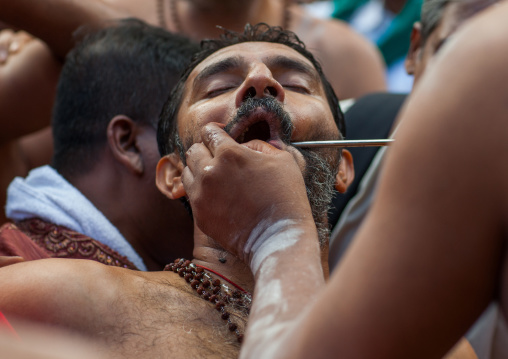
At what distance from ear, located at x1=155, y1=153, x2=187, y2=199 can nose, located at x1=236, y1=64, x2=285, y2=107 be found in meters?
0.31

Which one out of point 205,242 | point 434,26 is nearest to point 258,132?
point 205,242

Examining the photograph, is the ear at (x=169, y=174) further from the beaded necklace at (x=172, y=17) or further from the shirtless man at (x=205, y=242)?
the beaded necklace at (x=172, y=17)

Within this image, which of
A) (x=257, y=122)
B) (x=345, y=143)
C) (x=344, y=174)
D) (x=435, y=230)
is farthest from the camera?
(x=344, y=174)

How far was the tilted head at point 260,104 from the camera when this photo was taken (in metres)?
1.62

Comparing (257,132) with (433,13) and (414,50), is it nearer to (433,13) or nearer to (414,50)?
(433,13)

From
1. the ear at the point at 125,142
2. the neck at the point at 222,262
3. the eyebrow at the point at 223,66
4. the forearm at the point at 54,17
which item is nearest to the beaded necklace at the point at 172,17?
the forearm at the point at 54,17

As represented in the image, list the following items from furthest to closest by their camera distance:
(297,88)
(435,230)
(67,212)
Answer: (67,212)
(297,88)
(435,230)

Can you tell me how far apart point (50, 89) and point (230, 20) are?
94cm

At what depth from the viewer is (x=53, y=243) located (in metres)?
1.97

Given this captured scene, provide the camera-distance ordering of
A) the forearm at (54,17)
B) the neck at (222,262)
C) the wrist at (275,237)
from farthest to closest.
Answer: the forearm at (54,17)
the neck at (222,262)
the wrist at (275,237)

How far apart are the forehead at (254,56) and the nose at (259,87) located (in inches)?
6.1

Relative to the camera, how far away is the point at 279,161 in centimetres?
129

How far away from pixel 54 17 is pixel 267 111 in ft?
4.44

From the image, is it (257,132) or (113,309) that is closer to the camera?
(113,309)
